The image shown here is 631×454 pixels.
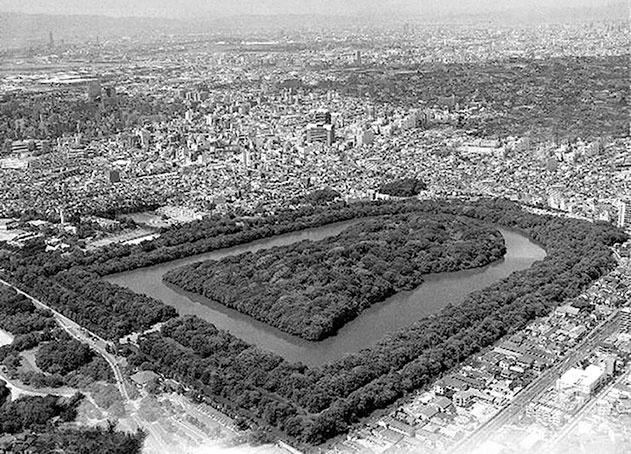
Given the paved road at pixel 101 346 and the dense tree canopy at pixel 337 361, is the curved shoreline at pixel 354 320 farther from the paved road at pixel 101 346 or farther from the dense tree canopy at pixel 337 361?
the paved road at pixel 101 346

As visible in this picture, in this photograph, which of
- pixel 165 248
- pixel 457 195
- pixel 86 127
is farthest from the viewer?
pixel 86 127

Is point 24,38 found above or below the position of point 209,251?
above

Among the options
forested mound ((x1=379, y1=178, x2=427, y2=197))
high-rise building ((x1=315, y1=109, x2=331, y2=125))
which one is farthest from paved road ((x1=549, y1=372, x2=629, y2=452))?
high-rise building ((x1=315, y1=109, x2=331, y2=125))

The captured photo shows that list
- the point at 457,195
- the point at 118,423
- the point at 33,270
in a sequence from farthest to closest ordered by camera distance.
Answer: the point at 457,195, the point at 33,270, the point at 118,423

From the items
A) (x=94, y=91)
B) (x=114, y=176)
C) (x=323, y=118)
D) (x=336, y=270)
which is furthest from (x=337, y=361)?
(x=94, y=91)

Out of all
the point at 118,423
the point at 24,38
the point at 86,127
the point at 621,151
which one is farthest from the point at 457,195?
the point at 24,38

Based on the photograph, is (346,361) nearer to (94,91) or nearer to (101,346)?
(101,346)

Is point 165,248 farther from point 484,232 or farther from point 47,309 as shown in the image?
point 484,232
